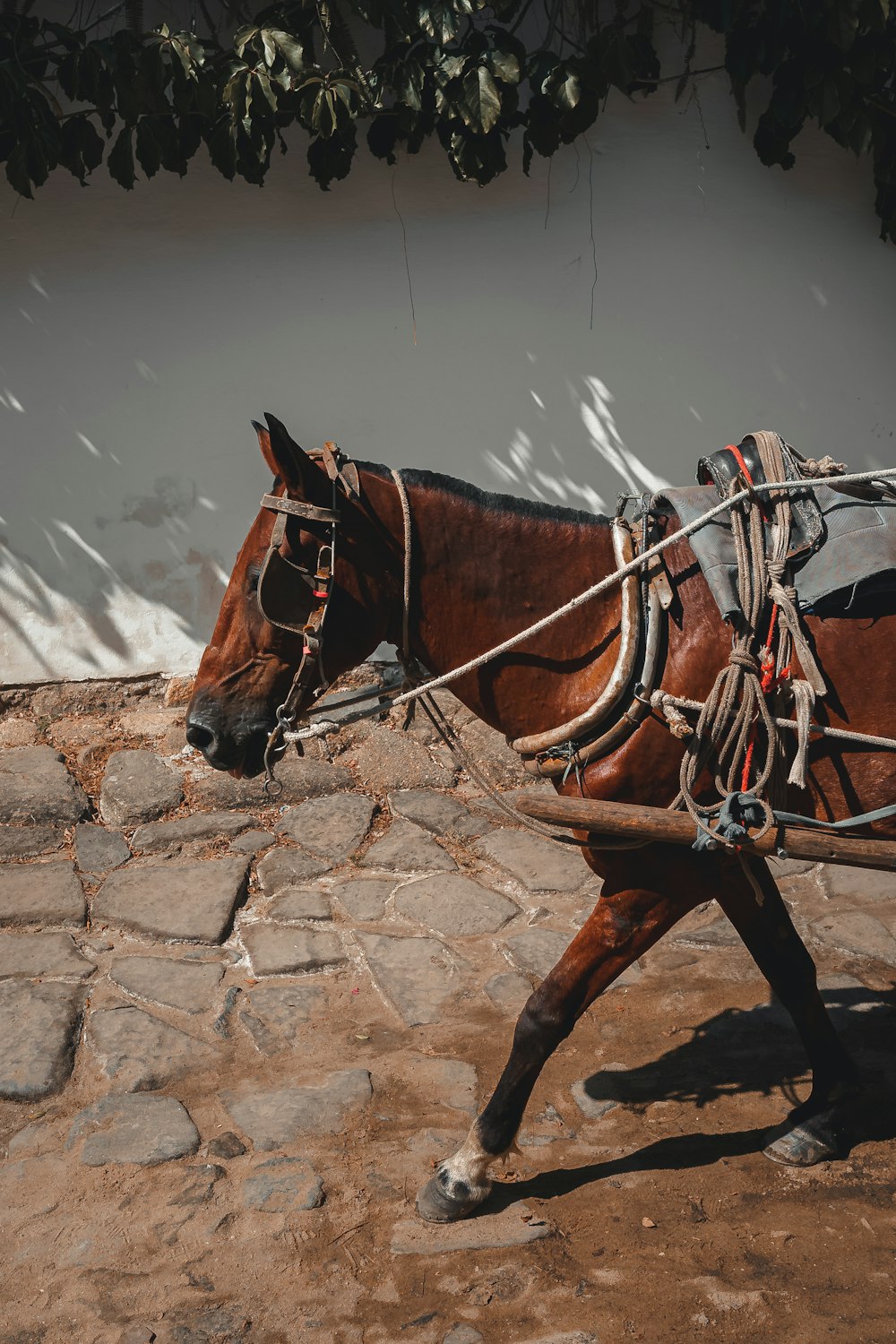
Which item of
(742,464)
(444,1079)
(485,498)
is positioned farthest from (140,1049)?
(742,464)

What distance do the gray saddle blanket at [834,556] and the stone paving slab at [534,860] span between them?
7.96 ft

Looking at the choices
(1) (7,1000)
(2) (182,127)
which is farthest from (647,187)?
(1) (7,1000)

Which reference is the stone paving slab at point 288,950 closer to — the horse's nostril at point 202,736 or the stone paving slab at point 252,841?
the stone paving slab at point 252,841

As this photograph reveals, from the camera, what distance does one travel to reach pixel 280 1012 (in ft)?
12.5

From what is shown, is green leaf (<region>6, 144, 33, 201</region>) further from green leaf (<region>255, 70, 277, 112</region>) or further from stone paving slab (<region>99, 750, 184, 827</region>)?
stone paving slab (<region>99, 750, 184, 827</region>)

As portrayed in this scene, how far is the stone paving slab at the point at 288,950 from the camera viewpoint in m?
4.11

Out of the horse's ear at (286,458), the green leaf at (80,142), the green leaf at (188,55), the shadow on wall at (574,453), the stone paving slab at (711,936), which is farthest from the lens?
the shadow on wall at (574,453)

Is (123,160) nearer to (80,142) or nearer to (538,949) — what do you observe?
(80,142)

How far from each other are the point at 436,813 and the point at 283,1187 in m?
2.58

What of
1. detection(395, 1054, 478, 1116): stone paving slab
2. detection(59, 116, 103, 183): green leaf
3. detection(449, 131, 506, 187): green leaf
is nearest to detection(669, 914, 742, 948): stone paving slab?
detection(395, 1054, 478, 1116): stone paving slab

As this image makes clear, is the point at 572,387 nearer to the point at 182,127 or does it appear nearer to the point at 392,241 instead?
the point at 392,241

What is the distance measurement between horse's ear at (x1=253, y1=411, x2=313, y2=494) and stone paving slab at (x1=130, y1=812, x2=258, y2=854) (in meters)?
2.91

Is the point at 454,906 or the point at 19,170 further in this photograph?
the point at 19,170

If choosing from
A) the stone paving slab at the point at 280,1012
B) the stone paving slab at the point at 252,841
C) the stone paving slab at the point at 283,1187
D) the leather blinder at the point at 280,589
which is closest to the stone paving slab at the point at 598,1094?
the stone paving slab at the point at 283,1187
